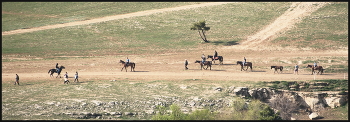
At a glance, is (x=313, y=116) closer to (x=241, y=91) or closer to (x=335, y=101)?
(x=335, y=101)

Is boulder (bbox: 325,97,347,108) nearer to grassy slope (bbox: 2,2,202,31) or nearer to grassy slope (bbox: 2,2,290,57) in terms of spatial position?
grassy slope (bbox: 2,2,290,57)

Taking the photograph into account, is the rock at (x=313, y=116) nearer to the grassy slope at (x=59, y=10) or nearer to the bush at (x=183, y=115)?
the bush at (x=183, y=115)

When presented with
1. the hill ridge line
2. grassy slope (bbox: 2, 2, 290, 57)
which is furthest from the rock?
grassy slope (bbox: 2, 2, 290, 57)

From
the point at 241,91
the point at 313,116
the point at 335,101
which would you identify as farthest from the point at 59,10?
the point at 313,116

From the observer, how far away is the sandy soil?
57438 millimetres

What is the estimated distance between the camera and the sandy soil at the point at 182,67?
57.4m

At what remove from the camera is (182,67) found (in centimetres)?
6481

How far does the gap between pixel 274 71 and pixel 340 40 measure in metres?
25.1

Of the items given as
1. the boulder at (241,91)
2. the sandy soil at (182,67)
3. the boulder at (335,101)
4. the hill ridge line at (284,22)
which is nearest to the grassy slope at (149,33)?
the hill ridge line at (284,22)

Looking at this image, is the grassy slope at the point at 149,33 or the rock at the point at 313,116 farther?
the grassy slope at the point at 149,33

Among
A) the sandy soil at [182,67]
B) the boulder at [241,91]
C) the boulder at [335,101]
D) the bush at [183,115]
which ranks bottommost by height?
the bush at [183,115]

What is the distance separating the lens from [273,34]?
276 ft

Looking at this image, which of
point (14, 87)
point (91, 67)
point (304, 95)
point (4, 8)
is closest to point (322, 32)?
point (304, 95)

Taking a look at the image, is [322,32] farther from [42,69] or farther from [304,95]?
[42,69]
